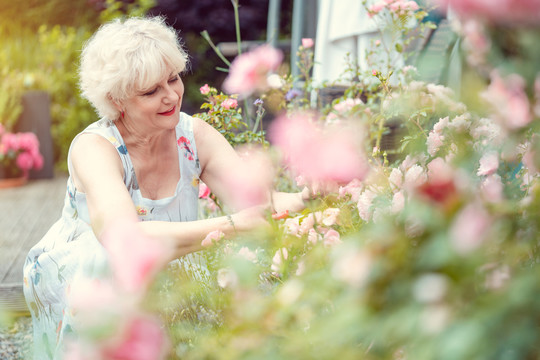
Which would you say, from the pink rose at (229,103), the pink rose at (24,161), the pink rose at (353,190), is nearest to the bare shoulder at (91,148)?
the pink rose at (229,103)

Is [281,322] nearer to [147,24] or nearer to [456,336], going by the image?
[456,336]

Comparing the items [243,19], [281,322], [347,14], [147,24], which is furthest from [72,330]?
[243,19]

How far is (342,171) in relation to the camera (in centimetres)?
88

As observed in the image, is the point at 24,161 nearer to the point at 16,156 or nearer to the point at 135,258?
the point at 16,156

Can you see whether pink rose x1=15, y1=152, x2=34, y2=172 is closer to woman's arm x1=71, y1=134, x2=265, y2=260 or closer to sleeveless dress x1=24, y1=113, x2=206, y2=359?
sleeveless dress x1=24, y1=113, x2=206, y2=359

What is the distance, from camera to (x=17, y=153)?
6.00 m

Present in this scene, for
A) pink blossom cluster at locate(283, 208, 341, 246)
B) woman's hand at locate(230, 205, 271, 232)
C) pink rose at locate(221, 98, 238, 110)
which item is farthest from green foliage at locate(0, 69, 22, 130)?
pink blossom cluster at locate(283, 208, 341, 246)

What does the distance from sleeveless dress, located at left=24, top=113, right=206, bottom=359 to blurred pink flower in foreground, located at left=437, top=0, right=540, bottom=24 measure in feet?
5.10

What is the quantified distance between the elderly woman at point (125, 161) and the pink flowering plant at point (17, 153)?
3.90m

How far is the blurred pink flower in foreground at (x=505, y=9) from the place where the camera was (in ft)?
2.01

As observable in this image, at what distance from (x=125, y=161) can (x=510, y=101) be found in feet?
5.14

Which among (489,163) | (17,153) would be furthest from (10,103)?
(489,163)

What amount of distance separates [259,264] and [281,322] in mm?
453

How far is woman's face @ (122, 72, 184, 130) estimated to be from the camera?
6.71ft
